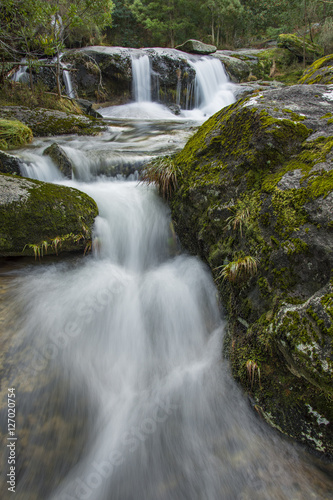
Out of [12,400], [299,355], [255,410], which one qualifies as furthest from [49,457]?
[299,355]

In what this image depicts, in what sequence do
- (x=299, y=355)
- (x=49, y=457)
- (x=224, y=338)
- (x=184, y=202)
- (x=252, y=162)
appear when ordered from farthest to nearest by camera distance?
(x=184, y=202) → (x=252, y=162) → (x=224, y=338) → (x=49, y=457) → (x=299, y=355)

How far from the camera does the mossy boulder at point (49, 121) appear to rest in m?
8.32

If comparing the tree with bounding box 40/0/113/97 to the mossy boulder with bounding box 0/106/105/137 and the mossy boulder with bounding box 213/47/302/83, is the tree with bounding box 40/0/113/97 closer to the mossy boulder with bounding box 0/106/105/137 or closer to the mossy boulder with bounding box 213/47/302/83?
the mossy boulder with bounding box 0/106/105/137

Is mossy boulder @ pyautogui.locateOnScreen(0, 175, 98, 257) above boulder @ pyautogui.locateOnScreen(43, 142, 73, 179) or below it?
below

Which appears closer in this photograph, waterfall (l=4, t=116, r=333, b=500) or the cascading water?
waterfall (l=4, t=116, r=333, b=500)

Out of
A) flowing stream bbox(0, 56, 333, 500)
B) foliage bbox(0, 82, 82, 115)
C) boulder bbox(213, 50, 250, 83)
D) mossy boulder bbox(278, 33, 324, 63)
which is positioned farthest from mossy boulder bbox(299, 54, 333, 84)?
mossy boulder bbox(278, 33, 324, 63)

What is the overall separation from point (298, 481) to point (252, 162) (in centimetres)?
300

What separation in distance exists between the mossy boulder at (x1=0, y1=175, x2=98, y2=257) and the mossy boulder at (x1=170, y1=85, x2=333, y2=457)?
164 centimetres

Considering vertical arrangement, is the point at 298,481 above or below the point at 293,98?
below

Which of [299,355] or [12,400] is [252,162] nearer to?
[299,355]

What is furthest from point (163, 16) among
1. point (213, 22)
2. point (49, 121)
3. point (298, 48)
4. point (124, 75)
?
point (49, 121)

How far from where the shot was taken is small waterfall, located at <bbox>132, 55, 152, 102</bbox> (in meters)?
16.2

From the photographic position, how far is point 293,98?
3.63 m

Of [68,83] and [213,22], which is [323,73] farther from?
[213,22]
